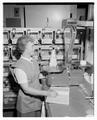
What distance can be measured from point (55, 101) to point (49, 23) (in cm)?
190

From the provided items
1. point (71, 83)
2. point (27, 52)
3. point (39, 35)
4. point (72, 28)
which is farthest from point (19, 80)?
point (39, 35)

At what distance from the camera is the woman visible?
182 cm

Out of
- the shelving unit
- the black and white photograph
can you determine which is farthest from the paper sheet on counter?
the shelving unit

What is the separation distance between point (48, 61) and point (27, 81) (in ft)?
4.21

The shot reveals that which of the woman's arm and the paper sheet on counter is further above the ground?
the woman's arm

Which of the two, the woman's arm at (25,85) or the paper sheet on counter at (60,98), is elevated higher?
the woman's arm at (25,85)

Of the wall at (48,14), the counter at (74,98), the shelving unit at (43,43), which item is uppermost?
the wall at (48,14)

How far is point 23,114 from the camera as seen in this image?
2.05 m

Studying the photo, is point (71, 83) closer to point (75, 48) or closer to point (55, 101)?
point (55, 101)

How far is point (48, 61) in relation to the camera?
3098mm

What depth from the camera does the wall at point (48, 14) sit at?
3326mm

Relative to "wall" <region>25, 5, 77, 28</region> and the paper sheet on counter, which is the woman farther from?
"wall" <region>25, 5, 77, 28</region>

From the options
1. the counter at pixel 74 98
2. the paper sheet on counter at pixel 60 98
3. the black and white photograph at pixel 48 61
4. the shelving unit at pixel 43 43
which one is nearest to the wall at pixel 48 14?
the black and white photograph at pixel 48 61

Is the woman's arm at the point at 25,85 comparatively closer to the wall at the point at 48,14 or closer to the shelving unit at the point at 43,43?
the shelving unit at the point at 43,43
